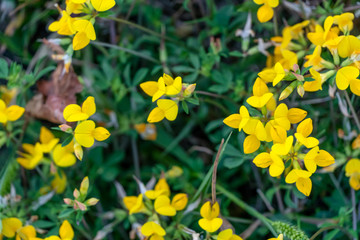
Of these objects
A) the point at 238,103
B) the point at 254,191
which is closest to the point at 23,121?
the point at 238,103

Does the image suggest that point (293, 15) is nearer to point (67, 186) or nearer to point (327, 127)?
point (327, 127)

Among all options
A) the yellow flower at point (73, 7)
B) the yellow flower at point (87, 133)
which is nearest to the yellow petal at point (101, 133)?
the yellow flower at point (87, 133)

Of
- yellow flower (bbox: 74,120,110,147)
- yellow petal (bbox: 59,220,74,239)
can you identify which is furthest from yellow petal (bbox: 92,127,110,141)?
yellow petal (bbox: 59,220,74,239)

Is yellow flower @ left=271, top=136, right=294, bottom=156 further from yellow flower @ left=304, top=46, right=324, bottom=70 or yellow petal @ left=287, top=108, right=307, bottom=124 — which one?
yellow flower @ left=304, top=46, right=324, bottom=70

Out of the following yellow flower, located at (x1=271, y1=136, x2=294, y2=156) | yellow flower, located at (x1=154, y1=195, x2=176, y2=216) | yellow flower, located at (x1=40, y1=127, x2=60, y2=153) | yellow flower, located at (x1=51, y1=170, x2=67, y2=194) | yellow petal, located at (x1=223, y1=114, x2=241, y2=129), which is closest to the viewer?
yellow flower, located at (x1=271, y1=136, x2=294, y2=156)

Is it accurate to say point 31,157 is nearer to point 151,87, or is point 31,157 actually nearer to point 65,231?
point 65,231

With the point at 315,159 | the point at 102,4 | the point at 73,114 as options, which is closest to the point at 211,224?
the point at 315,159
